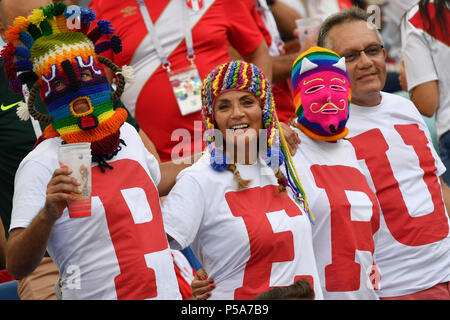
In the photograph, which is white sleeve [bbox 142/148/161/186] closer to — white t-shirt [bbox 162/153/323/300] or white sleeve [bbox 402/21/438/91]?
white t-shirt [bbox 162/153/323/300]

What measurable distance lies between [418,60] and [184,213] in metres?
2.25

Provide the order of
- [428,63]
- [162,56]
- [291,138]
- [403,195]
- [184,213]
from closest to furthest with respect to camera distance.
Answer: [184,213] → [291,138] → [403,195] → [162,56] → [428,63]

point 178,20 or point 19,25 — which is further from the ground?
point 19,25

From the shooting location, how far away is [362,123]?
3645 mm

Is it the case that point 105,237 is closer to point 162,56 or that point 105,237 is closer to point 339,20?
point 162,56

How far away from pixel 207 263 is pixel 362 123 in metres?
1.24

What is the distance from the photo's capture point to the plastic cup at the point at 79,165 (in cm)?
242

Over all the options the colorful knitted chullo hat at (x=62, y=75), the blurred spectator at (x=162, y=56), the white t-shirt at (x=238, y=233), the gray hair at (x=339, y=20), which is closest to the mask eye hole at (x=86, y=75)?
the colorful knitted chullo hat at (x=62, y=75)

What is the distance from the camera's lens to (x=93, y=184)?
264 centimetres

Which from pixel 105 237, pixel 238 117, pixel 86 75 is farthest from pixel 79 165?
pixel 238 117
